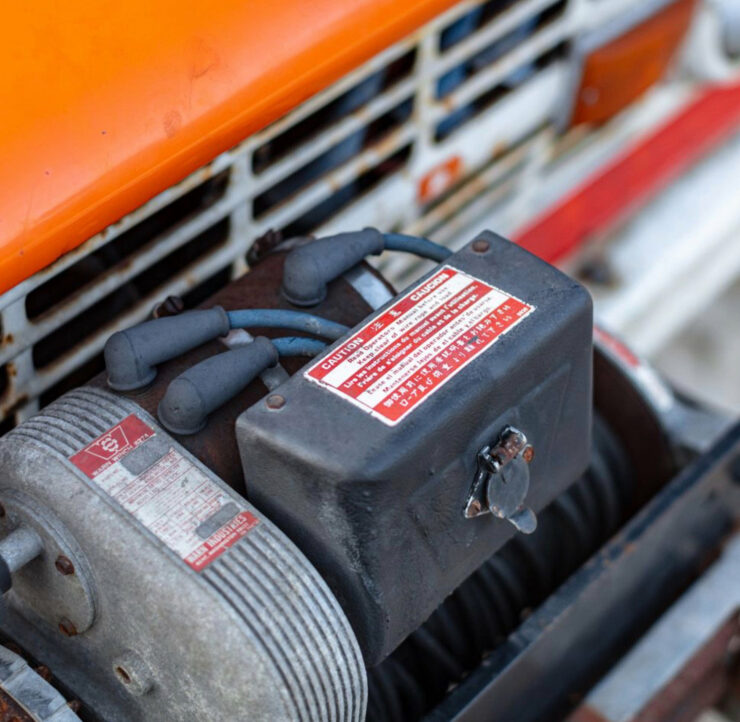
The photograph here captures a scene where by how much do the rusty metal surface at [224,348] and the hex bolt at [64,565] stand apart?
0.15 meters

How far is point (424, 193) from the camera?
1.98 metres

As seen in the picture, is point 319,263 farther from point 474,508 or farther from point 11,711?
point 11,711

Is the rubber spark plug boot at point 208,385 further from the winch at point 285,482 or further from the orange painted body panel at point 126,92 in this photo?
the orange painted body panel at point 126,92

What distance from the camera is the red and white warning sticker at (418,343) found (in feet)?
3.64

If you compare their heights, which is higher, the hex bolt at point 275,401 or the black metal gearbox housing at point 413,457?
the hex bolt at point 275,401

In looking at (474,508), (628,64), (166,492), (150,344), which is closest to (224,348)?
(150,344)

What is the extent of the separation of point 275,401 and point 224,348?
18 centimetres

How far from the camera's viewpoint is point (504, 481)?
1.19m

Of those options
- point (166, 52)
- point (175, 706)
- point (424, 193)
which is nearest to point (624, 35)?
point (424, 193)

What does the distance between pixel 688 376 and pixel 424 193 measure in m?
1.38

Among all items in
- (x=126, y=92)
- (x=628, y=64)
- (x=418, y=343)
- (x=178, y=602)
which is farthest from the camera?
(x=628, y=64)

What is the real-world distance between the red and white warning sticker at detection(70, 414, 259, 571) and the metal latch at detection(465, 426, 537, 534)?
0.22 meters

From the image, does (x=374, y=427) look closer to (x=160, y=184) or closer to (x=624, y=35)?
(x=160, y=184)

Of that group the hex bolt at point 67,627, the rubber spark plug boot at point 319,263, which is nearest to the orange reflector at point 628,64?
the rubber spark plug boot at point 319,263
